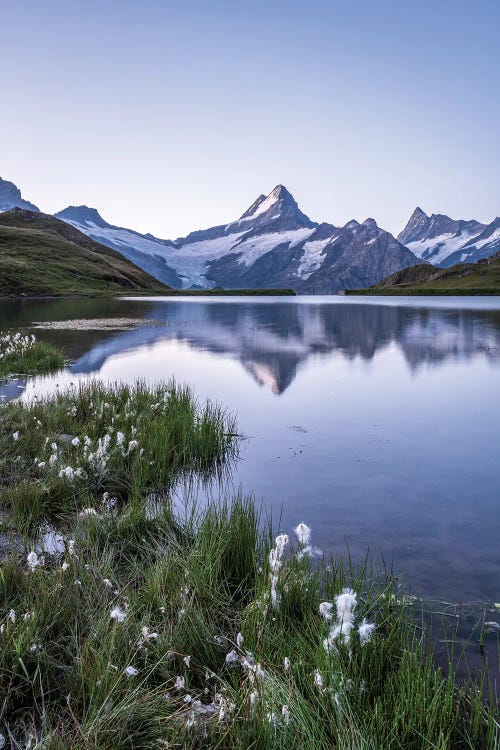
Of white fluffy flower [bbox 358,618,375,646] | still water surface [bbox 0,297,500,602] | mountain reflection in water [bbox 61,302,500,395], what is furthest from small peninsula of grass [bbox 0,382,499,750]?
mountain reflection in water [bbox 61,302,500,395]

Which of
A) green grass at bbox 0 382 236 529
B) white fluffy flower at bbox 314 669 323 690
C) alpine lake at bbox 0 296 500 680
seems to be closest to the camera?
white fluffy flower at bbox 314 669 323 690

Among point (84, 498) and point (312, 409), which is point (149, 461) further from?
point (312, 409)

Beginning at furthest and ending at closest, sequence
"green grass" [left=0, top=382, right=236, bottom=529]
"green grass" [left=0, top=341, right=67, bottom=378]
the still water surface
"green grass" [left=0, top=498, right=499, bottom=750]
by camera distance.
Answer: "green grass" [left=0, top=341, right=67, bottom=378] → "green grass" [left=0, top=382, right=236, bottom=529] → the still water surface → "green grass" [left=0, top=498, right=499, bottom=750]

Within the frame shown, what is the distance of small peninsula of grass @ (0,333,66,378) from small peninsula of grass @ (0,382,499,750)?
57.5 feet

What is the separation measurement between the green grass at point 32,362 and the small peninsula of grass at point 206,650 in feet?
57.2

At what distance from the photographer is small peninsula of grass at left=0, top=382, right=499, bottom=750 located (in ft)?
13.0

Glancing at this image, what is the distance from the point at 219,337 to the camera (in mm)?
46250

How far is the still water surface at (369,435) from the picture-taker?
824 centimetres

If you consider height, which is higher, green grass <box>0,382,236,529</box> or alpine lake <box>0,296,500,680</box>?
green grass <box>0,382,236,529</box>

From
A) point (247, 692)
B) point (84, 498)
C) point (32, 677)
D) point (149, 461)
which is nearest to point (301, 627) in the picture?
point (247, 692)

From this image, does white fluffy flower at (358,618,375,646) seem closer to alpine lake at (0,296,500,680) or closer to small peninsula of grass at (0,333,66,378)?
alpine lake at (0,296,500,680)

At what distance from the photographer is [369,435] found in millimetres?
15164

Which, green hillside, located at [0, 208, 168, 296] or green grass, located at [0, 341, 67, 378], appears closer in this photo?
green grass, located at [0, 341, 67, 378]

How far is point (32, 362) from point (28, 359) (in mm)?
621
